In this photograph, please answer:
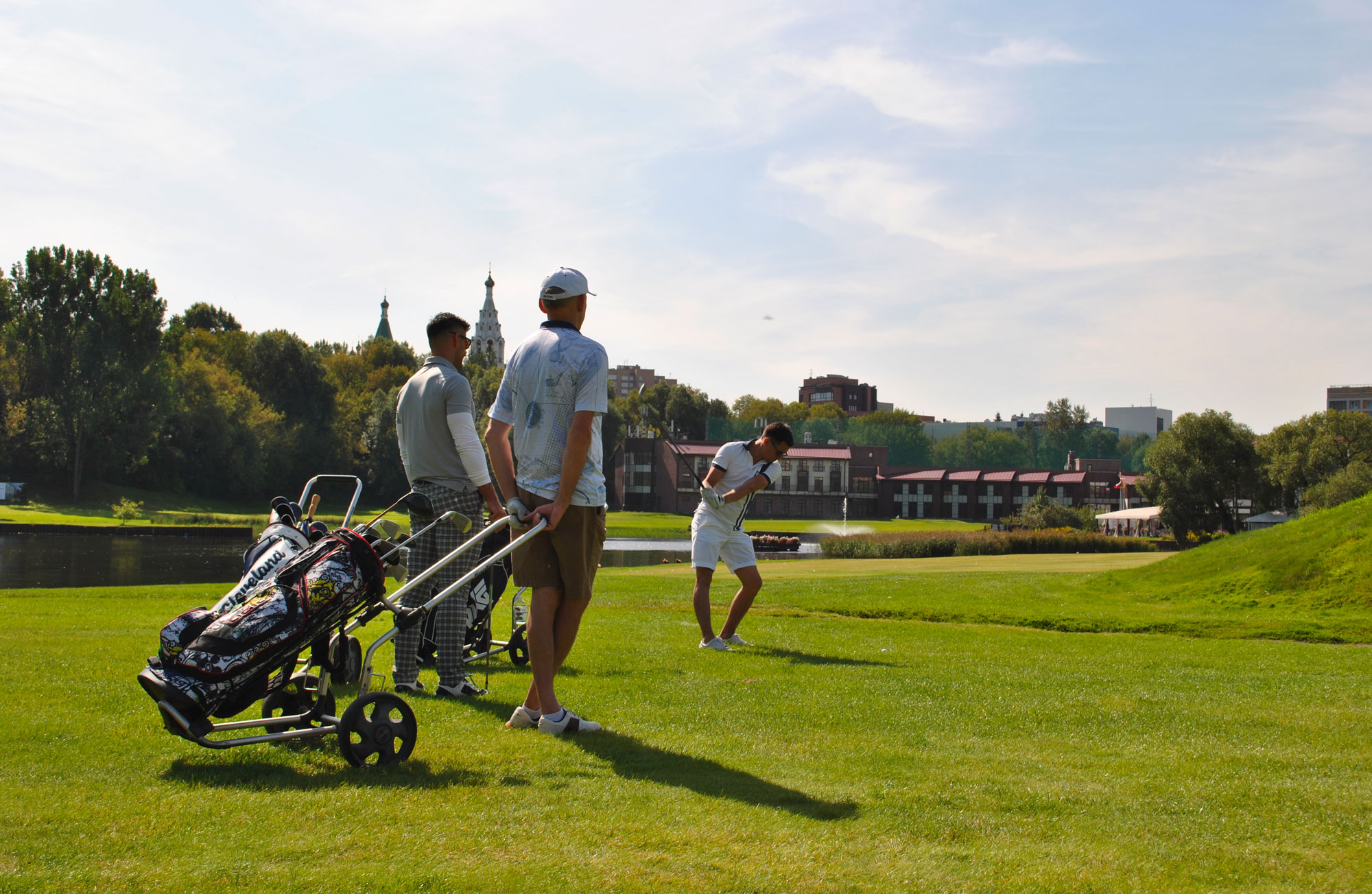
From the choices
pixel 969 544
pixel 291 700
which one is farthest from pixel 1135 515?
pixel 291 700

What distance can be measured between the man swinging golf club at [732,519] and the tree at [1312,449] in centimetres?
6644

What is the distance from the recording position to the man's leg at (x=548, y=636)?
5.28 m

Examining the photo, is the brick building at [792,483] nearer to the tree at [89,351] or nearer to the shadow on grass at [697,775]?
the tree at [89,351]

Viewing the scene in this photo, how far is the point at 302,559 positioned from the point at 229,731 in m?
1.20

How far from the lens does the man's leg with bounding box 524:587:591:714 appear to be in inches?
208

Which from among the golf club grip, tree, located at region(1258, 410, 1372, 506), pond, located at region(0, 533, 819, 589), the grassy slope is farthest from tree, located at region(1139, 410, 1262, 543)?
the golf club grip

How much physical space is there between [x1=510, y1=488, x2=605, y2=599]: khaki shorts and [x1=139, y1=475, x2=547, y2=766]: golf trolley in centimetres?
37

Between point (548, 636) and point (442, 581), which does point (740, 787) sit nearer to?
point (548, 636)

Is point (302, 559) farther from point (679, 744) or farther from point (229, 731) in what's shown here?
point (679, 744)

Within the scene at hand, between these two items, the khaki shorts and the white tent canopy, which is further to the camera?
the white tent canopy

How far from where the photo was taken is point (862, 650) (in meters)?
9.29

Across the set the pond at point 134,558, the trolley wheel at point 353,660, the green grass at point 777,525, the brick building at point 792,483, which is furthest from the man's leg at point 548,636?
the brick building at point 792,483

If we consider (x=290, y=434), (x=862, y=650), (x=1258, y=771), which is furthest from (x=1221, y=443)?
(x=290, y=434)

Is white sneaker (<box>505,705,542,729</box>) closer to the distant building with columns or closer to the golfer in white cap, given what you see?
the golfer in white cap
